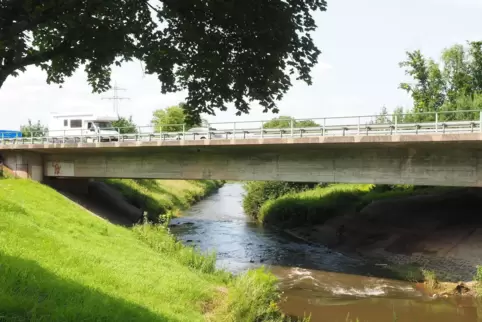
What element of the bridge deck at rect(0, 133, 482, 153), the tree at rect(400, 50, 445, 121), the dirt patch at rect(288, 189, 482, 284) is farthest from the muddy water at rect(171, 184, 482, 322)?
the tree at rect(400, 50, 445, 121)

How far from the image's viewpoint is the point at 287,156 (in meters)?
27.4

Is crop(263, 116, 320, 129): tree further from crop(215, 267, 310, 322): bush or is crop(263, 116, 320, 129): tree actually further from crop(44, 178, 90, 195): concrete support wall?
crop(44, 178, 90, 195): concrete support wall

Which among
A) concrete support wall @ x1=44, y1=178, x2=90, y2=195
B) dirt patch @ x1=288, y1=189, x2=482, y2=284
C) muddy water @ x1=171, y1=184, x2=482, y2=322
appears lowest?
muddy water @ x1=171, y1=184, x2=482, y2=322

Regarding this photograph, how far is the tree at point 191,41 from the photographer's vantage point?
19.3 feet

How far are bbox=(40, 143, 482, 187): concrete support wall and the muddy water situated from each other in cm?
495

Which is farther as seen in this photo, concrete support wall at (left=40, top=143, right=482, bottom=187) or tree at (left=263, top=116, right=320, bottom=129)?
tree at (left=263, top=116, right=320, bottom=129)

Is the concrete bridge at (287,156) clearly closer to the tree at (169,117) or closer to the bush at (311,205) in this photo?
the bush at (311,205)

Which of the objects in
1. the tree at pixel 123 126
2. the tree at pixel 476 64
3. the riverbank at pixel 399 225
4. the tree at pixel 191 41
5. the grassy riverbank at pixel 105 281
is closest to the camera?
the tree at pixel 191 41

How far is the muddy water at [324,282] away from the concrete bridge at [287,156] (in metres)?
4.95

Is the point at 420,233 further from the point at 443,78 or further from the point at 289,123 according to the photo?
the point at 443,78

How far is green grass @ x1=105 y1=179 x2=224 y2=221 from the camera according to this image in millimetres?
44406

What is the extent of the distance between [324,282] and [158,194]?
102 ft

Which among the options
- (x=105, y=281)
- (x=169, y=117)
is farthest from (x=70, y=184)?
(x=169, y=117)

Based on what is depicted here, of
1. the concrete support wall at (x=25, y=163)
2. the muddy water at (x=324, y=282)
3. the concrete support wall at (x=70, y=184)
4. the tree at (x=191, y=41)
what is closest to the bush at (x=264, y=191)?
the muddy water at (x=324, y=282)
